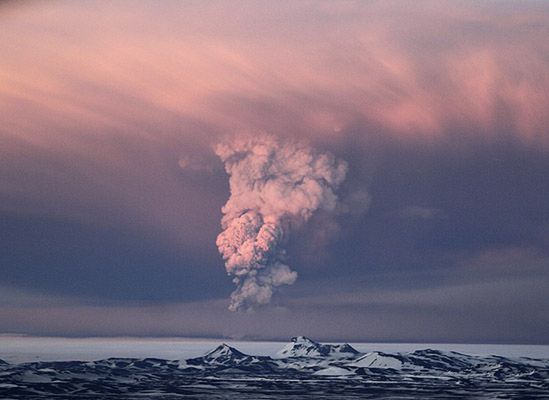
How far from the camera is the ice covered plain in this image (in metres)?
9.82

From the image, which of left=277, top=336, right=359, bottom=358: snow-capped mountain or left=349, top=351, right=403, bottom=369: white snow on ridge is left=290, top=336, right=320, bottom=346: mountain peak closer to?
left=277, top=336, right=359, bottom=358: snow-capped mountain

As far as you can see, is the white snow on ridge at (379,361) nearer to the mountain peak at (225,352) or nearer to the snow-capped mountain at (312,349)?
the snow-capped mountain at (312,349)

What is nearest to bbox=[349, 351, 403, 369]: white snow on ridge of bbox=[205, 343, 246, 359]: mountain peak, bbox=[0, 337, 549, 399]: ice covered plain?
bbox=[0, 337, 549, 399]: ice covered plain

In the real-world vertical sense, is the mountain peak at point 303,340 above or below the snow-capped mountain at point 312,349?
above

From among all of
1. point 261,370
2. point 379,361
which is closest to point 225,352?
point 261,370

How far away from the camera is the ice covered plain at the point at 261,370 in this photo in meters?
9.82

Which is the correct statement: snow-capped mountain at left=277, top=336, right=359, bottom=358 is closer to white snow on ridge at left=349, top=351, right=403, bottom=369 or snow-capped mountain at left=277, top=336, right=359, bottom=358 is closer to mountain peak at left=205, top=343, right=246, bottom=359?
white snow on ridge at left=349, top=351, right=403, bottom=369

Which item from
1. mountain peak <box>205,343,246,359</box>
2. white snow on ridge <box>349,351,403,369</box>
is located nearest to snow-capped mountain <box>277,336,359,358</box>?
white snow on ridge <box>349,351,403,369</box>

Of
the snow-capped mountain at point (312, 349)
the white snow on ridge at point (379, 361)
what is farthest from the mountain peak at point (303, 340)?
the white snow on ridge at point (379, 361)

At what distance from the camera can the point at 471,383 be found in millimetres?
10492

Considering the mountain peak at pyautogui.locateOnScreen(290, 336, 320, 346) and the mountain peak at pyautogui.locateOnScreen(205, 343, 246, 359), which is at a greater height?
the mountain peak at pyautogui.locateOnScreen(290, 336, 320, 346)

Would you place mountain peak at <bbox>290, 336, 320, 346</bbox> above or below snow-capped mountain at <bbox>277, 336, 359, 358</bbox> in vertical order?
above

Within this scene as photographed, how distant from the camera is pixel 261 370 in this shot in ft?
34.0

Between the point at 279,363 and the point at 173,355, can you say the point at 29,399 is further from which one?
the point at 279,363
